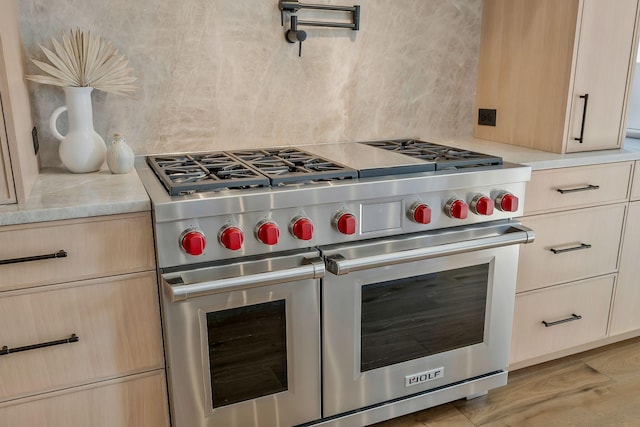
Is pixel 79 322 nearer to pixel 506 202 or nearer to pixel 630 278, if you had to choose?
pixel 506 202

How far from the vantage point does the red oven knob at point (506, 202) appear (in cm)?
174

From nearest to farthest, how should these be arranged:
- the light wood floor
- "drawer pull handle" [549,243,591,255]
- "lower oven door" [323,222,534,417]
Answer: "lower oven door" [323,222,534,417], the light wood floor, "drawer pull handle" [549,243,591,255]

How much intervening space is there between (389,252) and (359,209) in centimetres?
17

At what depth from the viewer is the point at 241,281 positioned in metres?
1.42

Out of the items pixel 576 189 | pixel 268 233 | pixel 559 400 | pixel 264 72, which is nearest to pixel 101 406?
pixel 268 233

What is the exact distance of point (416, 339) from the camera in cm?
178

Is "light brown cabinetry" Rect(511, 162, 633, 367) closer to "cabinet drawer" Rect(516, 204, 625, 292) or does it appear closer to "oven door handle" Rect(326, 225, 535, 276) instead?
"cabinet drawer" Rect(516, 204, 625, 292)

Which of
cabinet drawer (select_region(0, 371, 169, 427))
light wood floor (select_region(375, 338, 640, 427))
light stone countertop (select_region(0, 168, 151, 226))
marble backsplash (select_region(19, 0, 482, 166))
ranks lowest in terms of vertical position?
light wood floor (select_region(375, 338, 640, 427))

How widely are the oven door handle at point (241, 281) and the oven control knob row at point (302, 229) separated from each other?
8 centimetres

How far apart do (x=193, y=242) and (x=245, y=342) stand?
0.36 meters

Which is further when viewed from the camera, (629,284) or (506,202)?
(629,284)

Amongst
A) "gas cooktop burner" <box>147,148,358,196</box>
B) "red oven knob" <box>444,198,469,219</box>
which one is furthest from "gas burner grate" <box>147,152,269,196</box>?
"red oven knob" <box>444,198,469,219</box>

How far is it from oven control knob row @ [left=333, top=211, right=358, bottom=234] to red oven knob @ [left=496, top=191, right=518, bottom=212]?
20.7 inches

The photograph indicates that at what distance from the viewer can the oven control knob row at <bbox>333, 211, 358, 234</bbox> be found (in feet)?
4.97
